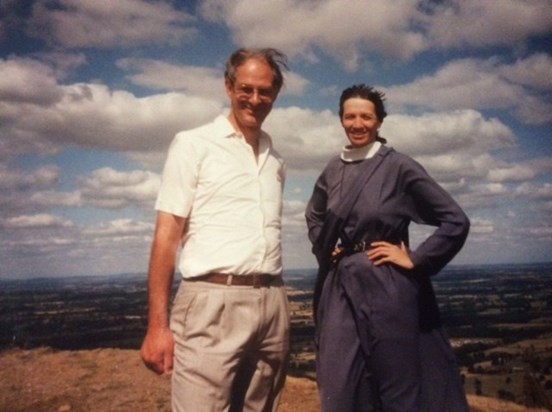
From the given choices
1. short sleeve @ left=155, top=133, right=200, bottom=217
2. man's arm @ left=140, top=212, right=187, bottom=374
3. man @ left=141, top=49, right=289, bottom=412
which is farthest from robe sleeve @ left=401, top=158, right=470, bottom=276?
man's arm @ left=140, top=212, right=187, bottom=374

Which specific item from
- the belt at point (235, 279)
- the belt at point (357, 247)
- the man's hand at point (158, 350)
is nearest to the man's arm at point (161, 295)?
the man's hand at point (158, 350)

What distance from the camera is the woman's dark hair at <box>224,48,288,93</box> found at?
3.15 meters

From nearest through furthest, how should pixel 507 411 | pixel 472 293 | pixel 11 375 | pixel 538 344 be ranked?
pixel 507 411 < pixel 11 375 < pixel 538 344 < pixel 472 293

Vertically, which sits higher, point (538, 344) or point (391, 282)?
point (391, 282)

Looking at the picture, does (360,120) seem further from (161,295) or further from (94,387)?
(94,387)

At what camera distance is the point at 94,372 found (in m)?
6.94

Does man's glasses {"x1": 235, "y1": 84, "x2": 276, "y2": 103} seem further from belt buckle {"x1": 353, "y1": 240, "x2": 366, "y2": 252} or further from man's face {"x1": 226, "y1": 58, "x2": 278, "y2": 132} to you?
belt buckle {"x1": 353, "y1": 240, "x2": 366, "y2": 252}

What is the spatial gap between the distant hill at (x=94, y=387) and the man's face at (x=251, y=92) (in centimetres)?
434

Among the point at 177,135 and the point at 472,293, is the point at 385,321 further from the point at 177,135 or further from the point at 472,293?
the point at 472,293

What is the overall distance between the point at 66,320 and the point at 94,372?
234 feet

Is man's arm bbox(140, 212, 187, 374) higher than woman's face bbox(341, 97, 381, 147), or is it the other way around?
woman's face bbox(341, 97, 381, 147)

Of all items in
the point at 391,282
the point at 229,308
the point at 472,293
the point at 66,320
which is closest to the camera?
the point at 229,308

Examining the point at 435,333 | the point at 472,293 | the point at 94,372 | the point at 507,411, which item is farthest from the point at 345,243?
the point at 472,293

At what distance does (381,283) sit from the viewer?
300 centimetres
